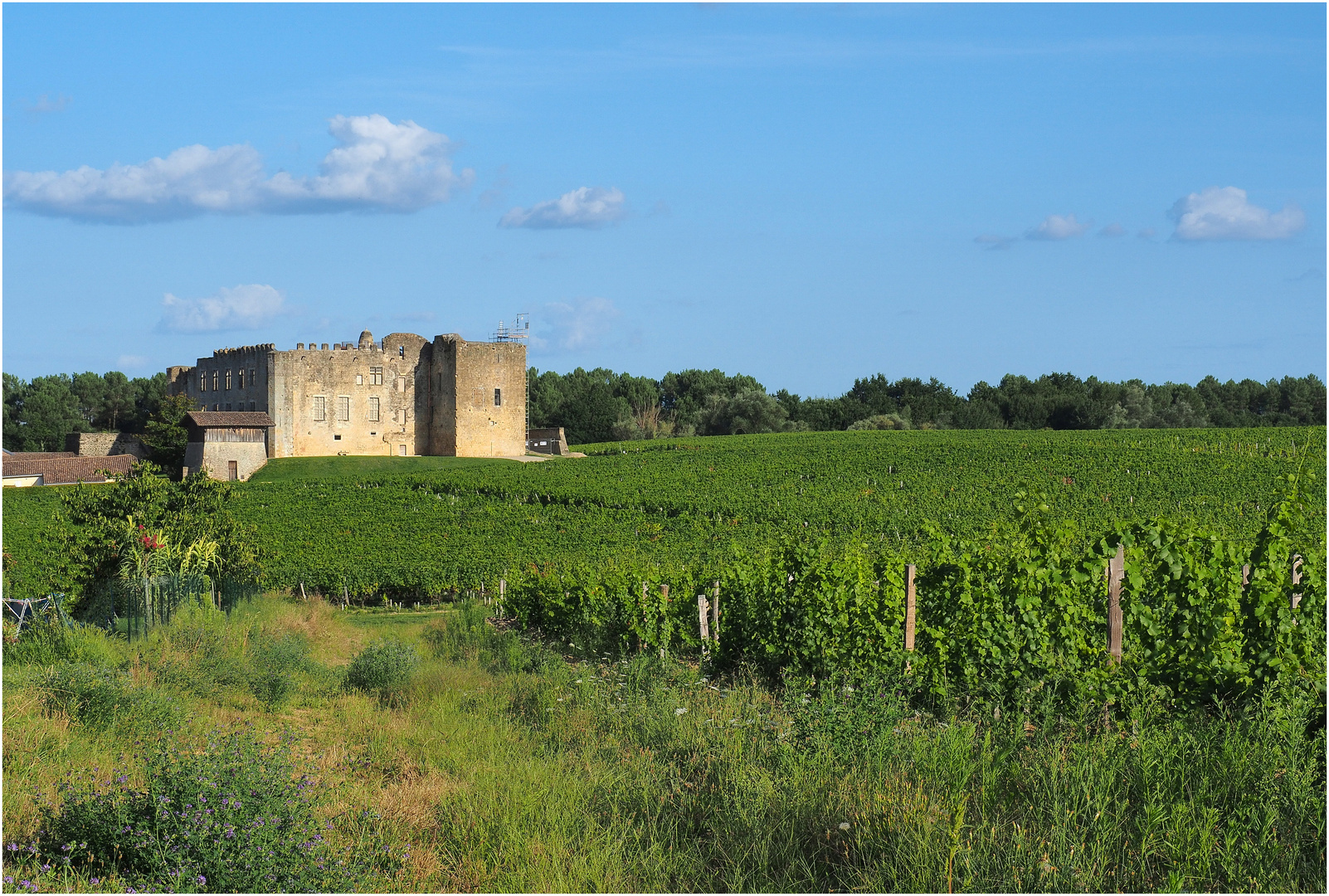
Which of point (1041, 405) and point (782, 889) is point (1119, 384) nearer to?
point (1041, 405)

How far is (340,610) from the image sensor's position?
23344 mm

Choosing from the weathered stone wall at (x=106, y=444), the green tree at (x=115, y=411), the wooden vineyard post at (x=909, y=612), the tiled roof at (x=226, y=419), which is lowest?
the wooden vineyard post at (x=909, y=612)

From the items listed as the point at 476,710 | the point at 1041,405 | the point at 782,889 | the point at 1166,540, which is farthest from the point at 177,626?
the point at 1041,405

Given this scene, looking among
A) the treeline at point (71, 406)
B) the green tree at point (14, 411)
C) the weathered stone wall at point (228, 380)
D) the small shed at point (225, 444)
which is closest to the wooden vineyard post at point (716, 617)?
the small shed at point (225, 444)

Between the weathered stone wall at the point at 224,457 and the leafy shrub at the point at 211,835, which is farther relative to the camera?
the weathered stone wall at the point at 224,457

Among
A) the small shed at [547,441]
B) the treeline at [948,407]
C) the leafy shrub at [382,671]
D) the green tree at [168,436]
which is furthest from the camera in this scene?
the treeline at [948,407]

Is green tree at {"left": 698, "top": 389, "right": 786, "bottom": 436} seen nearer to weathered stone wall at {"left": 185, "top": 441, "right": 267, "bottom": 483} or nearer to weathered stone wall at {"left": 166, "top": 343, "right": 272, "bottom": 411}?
weathered stone wall at {"left": 166, "top": 343, "right": 272, "bottom": 411}

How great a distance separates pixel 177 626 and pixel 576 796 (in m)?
7.76

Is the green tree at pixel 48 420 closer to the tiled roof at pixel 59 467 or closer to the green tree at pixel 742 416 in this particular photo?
the tiled roof at pixel 59 467

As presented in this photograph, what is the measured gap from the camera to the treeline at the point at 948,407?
2972 inches

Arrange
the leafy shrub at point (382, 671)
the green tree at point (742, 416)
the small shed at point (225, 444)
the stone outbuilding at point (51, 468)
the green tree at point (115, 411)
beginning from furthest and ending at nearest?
the green tree at point (115, 411)
the green tree at point (742, 416)
the small shed at point (225, 444)
the stone outbuilding at point (51, 468)
the leafy shrub at point (382, 671)

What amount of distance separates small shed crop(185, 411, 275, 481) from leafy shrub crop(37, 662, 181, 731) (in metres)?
51.0

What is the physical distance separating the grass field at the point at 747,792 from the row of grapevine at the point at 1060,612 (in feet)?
1.51

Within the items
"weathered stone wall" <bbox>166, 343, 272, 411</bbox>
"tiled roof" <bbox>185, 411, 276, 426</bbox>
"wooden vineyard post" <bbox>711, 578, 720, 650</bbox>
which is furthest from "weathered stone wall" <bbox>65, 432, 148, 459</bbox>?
"wooden vineyard post" <bbox>711, 578, 720, 650</bbox>
